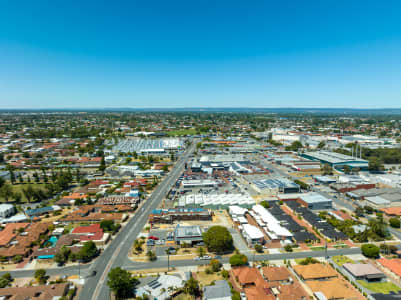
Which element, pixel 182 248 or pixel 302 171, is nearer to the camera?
pixel 182 248

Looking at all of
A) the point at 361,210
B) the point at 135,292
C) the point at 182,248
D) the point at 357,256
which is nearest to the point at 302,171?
the point at 361,210

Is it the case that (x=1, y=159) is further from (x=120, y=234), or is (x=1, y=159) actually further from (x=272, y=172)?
(x=272, y=172)

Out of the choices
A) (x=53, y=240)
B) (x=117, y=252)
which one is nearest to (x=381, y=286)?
(x=117, y=252)

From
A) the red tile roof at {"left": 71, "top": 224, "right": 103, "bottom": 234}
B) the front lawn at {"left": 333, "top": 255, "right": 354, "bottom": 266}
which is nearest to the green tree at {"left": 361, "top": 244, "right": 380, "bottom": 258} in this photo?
the front lawn at {"left": 333, "top": 255, "right": 354, "bottom": 266}

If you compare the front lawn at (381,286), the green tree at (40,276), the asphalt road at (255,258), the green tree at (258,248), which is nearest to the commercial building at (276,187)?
the asphalt road at (255,258)

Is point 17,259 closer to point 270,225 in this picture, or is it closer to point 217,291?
point 217,291
